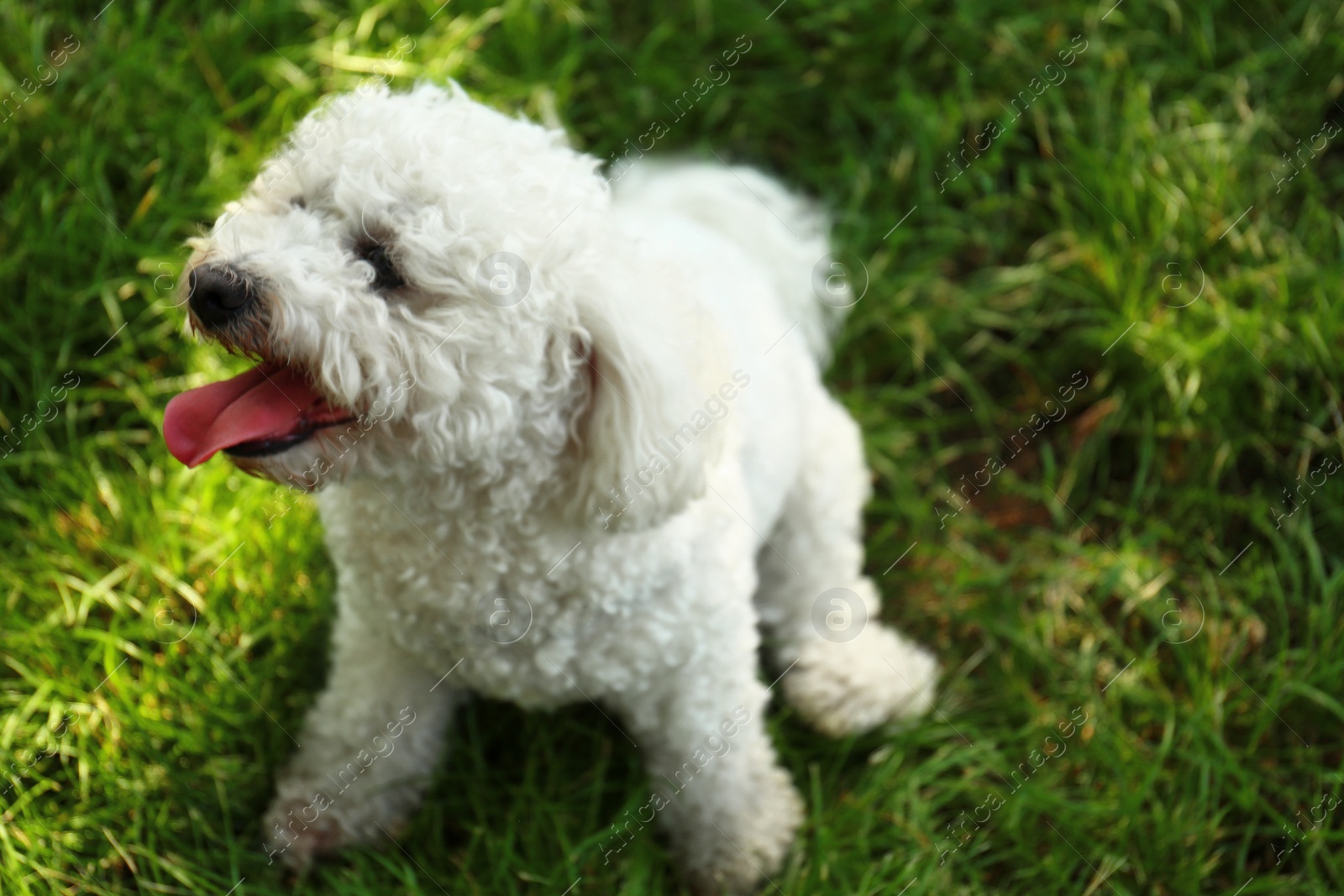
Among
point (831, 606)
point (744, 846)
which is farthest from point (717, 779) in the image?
point (831, 606)

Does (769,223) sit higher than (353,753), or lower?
higher

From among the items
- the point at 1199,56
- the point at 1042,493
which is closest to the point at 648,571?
the point at 1042,493

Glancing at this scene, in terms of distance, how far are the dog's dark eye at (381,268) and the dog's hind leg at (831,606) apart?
1132 mm

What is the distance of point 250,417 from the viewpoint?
1627 mm

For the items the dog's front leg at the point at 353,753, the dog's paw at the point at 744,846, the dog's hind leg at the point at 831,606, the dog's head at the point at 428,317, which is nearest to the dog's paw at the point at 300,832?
the dog's front leg at the point at 353,753

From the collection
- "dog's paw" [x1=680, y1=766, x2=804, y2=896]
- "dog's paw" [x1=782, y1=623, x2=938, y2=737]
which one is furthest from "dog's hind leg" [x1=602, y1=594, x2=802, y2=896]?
Answer: "dog's paw" [x1=782, y1=623, x2=938, y2=737]

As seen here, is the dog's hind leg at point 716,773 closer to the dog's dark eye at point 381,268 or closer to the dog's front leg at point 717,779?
the dog's front leg at point 717,779

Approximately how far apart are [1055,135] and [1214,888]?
2.07 m

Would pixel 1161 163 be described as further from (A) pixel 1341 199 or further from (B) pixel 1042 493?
(B) pixel 1042 493

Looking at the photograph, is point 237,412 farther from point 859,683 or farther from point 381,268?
point 859,683

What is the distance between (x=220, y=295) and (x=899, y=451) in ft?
6.48

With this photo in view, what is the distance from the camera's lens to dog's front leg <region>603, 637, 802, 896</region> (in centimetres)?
208

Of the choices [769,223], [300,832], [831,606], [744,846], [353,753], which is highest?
[769,223]

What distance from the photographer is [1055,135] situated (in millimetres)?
3162
